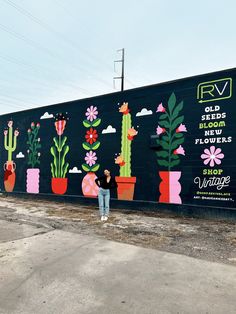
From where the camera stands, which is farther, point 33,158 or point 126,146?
point 33,158

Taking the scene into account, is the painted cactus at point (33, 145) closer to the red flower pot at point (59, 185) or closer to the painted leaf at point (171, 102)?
the red flower pot at point (59, 185)

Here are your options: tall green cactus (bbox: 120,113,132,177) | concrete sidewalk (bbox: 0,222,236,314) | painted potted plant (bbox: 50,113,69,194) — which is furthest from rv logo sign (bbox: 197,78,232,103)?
painted potted plant (bbox: 50,113,69,194)

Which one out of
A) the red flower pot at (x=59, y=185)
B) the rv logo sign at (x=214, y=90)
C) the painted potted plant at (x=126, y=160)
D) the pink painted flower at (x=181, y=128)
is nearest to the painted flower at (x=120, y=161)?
the painted potted plant at (x=126, y=160)

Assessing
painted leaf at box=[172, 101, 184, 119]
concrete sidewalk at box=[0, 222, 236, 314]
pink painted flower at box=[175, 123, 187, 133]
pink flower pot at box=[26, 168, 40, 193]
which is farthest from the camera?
pink flower pot at box=[26, 168, 40, 193]

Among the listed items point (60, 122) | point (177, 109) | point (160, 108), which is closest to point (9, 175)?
point (60, 122)

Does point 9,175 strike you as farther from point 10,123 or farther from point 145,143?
point 145,143

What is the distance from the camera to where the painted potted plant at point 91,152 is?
12148mm

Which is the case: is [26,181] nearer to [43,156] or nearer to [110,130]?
[43,156]

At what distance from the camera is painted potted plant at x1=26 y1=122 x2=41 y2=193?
1445 centimetres

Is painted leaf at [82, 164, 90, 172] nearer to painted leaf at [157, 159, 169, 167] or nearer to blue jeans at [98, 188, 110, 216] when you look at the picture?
blue jeans at [98, 188, 110, 216]

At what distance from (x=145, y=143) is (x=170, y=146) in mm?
1048

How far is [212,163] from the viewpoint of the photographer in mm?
9180

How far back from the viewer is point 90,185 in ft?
40.2

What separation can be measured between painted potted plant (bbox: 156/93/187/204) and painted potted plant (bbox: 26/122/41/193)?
683cm
